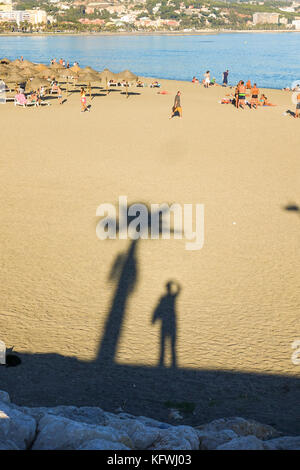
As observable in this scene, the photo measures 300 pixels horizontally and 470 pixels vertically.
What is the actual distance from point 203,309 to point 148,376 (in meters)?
1.90

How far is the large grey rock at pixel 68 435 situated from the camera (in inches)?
141

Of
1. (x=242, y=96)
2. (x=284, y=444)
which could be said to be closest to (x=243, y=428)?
(x=284, y=444)

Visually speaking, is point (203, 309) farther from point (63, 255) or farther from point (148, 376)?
point (63, 255)

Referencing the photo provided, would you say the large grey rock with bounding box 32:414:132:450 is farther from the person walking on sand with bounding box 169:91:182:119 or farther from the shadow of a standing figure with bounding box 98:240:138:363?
the person walking on sand with bounding box 169:91:182:119

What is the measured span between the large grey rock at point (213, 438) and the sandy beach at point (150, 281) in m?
0.99

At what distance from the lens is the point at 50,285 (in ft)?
26.7

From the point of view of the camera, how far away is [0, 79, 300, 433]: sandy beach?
5645mm

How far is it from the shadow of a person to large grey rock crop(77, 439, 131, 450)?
2.57 m

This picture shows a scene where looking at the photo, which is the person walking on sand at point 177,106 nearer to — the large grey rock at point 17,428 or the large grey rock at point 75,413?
the large grey rock at point 75,413

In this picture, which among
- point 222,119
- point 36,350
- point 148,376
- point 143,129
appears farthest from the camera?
point 222,119

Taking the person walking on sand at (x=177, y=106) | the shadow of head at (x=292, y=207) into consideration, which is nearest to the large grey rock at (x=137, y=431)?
the shadow of head at (x=292, y=207)

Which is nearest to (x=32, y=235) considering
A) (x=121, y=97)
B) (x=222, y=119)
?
(x=222, y=119)

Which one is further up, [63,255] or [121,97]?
[121,97]

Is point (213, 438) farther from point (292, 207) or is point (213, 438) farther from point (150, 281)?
point (292, 207)
